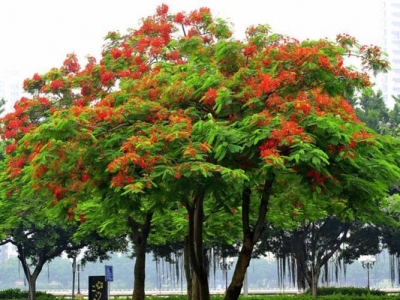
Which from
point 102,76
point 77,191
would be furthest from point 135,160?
point 102,76

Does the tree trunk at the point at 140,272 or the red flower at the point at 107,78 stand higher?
the red flower at the point at 107,78

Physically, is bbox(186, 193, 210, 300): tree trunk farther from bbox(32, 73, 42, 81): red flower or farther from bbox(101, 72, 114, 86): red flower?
bbox(32, 73, 42, 81): red flower

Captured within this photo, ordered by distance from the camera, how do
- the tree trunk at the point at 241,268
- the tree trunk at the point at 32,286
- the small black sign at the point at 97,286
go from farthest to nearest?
the tree trunk at the point at 32,286 → the small black sign at the point at 97,286 → the tree trunk at the point at 241,268

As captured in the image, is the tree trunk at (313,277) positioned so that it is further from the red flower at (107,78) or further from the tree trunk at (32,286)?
the red flower at (107,78)

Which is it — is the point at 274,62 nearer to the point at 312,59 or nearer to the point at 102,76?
the point at 312,59

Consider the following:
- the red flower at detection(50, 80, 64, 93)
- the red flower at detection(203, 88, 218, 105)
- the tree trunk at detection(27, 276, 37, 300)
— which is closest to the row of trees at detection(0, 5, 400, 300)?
the red flower at detection(203, 88, 218, 105)

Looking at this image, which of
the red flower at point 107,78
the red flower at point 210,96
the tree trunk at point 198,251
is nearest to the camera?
the red flower at point 210,96

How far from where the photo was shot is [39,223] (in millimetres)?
38625

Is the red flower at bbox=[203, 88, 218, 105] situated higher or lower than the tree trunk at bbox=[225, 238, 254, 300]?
higher

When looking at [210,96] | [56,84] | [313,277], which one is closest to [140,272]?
[56,84]

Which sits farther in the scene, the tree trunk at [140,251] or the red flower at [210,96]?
the tree trunk at [140,251]

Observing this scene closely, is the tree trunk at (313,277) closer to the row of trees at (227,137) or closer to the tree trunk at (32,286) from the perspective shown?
the tree trunk at (32,286)

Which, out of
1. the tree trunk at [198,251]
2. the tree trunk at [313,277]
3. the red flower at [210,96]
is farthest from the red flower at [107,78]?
the tree trunk at [313,277]

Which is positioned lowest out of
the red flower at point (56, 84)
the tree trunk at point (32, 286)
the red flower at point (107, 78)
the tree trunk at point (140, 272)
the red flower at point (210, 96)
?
the tree trunk at point (32, 286)
